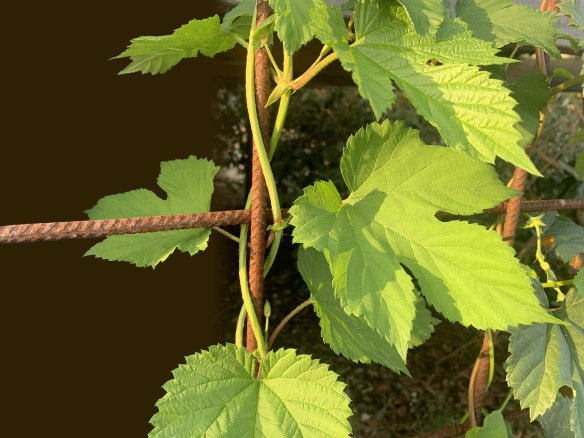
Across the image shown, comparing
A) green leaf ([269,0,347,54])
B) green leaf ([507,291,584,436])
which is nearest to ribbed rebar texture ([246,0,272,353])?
green leaf ([269,0,347,54])

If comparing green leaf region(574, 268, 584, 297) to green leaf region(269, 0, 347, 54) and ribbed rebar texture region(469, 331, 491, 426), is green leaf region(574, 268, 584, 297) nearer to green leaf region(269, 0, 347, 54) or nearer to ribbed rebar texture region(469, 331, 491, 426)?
ribbed rebar texture region(469, 331, 491, 426)

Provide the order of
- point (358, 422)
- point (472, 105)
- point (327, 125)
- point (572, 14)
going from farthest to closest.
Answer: point (327, 125) → point (358, 422) → point (572, 14) → point (472, 105)

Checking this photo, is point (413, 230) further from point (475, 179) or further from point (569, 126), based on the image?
point (569, 126)

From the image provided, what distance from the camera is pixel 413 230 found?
71 cm

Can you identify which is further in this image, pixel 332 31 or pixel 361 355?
pixel 361 355

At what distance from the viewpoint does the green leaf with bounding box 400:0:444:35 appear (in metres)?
0.63

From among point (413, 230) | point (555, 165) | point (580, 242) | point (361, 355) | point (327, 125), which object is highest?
point (413, 230)

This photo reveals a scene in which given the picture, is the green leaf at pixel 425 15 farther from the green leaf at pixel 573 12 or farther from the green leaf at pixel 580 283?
the green leaf at pixel 580 283

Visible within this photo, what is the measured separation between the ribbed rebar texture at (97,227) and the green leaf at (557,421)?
80 centimetres

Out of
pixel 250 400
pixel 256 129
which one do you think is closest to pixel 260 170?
pixel 256 129

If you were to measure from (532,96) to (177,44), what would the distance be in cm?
65

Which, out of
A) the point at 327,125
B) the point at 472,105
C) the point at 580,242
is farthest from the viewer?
the point at 327,125

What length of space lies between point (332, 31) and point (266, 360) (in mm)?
422

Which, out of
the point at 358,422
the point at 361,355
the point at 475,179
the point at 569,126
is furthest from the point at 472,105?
the point at 569,126
